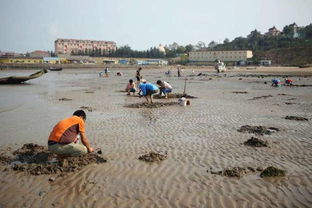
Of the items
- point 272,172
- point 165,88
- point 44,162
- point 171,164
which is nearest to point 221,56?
point 165,88

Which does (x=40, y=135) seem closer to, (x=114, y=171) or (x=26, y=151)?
(x=26, y=151)

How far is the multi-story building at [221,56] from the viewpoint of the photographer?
125m

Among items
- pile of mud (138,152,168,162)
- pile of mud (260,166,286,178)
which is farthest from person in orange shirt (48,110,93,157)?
pile of mud (260,166,286,178)

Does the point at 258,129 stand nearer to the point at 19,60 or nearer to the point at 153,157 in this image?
the point at 153,157

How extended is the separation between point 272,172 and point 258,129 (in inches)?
154

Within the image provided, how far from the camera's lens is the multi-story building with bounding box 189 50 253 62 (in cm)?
12534

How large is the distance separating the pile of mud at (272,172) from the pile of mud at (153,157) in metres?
2.27

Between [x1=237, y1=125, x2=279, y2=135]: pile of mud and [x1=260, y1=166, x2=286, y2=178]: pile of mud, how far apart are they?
11.2ft

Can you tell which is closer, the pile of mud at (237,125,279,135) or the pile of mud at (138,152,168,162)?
the pile of mud at (138,152,168,162)

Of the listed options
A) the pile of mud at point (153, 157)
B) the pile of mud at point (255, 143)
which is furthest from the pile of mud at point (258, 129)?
the pile of mud at point (153, 157)

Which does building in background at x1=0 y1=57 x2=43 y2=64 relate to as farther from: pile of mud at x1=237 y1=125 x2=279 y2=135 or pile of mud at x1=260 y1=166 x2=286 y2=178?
pile of mud at x1=260 y1=166 x2=286 y2=178

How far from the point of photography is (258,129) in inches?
372

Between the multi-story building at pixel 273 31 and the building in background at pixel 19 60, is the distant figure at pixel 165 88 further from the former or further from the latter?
the multi-story building at pixel 273 31

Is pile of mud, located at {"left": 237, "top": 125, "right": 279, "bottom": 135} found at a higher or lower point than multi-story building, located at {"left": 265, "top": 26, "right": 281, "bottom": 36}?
lower
